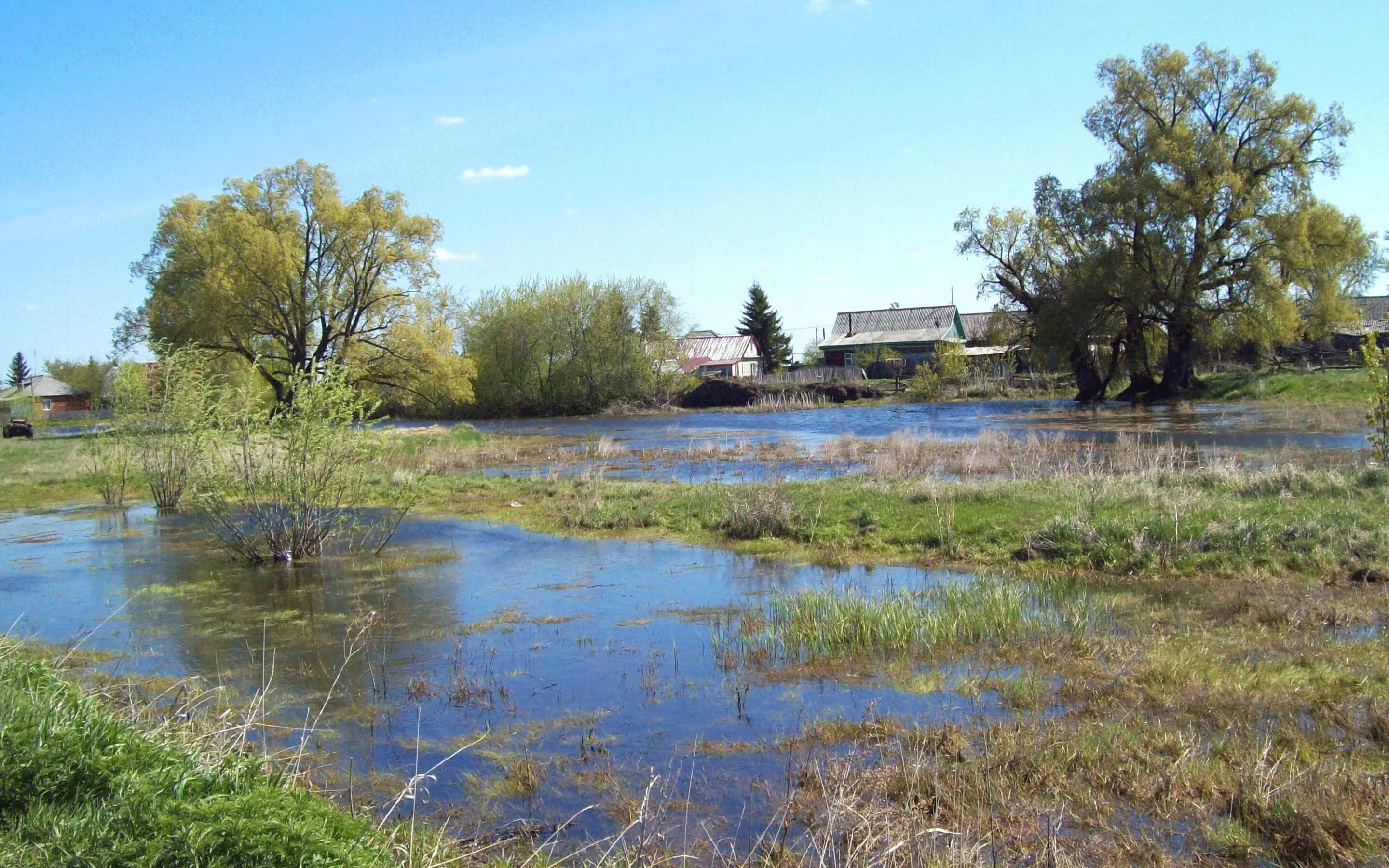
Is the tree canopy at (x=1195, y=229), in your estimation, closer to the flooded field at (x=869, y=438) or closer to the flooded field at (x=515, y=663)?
the flooded field at (x=869, y=438)

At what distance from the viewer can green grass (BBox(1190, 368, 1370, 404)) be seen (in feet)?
139

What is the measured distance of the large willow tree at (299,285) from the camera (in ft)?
155

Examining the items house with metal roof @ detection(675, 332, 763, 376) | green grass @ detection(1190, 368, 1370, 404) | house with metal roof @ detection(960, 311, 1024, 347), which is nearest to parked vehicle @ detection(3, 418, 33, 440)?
house with metal roof @ detection(675, 332, 763, 376)

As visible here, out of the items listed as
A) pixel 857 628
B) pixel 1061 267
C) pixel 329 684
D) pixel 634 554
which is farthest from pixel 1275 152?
pixel 329 684

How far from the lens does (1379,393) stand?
55.6 feet

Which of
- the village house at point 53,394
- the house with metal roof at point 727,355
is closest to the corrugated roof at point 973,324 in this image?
the house with metal roof at point 727,355

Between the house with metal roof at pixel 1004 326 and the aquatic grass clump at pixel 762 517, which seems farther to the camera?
the house with metal roof at pixel 1004 326

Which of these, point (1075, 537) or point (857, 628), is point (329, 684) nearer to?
point (857, 628)

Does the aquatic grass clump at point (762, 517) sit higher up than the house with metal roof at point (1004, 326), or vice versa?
the house with metal roof at point (1004, 326)

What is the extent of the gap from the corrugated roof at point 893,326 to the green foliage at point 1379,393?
7474 centimetres

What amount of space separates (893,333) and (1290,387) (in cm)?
5000

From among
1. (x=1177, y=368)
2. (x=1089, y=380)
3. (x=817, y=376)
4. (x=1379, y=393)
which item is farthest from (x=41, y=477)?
(x=817, y=376)

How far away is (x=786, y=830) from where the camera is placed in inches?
247

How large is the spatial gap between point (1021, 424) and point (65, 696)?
38.1 metres
